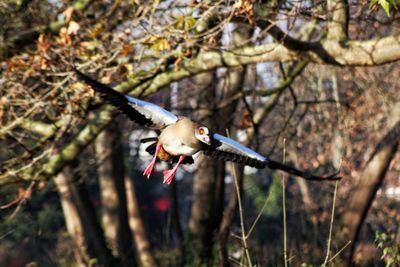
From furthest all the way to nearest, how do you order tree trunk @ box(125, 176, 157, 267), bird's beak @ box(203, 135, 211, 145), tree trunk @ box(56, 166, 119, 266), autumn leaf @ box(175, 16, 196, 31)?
tree trunk @ box(125, 176, 157, 267), tree trunk @ box(56, 166, 119, 266), autumn leaf @ box(175, 16, 196, 31), bird's beak @ box(203, 135, 211, 145)

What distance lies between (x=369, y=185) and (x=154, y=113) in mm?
5022

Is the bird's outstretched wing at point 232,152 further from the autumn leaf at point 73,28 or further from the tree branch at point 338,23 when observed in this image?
the autumn leaf at point 73,28

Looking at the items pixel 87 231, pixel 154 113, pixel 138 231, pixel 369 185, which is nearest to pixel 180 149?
pixel 154 113

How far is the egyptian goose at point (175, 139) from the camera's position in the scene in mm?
6047

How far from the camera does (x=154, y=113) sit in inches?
256

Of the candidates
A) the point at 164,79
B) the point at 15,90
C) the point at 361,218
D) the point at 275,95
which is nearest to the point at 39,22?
the point at 15,90

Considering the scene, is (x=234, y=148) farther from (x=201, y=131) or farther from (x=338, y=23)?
(x=338, y=23)

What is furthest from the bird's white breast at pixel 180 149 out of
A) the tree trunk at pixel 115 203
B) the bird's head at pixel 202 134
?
the tree trunk at pixel 115 203

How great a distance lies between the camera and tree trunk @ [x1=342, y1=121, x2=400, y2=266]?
10492 millimetres

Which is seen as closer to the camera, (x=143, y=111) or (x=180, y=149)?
(x=180, y=149)

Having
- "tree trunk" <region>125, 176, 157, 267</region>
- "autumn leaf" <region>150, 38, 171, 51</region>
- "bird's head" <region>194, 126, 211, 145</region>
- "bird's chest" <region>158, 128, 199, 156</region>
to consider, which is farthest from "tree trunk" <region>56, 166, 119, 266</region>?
"bird's head" <region>194, 126, 211, 145</region>

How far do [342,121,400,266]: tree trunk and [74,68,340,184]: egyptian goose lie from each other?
3.96m

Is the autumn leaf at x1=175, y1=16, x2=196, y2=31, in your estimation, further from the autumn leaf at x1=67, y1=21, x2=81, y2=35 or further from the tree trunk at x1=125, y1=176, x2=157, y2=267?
the tree trunk at x1=125, y1=176, x2=157, y2=267

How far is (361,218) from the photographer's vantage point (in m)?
10.6
